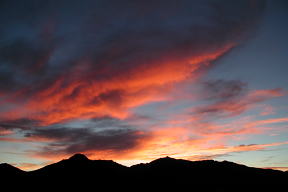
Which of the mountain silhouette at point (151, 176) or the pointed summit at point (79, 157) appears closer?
the mountain silhouette at point (151, 176)

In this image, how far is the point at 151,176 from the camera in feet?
277

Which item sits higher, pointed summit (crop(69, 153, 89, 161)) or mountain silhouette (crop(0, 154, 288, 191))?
pointed summit (crop(69, 153, 89, 161))

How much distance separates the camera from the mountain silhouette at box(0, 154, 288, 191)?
240ft

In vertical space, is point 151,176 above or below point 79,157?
below

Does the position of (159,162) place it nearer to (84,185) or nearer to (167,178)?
(167,178)

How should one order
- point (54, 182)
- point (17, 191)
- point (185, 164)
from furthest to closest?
1. point (185, 164)
2. point (54, 182)
3. point (17, 191)

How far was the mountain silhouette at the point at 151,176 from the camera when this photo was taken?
73.2 m

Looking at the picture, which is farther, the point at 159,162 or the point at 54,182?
the point at 159,162

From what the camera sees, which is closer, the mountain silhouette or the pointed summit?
the mountain silhouette

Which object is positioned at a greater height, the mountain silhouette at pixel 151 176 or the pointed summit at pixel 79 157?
the pointed summit at pixel 79 157

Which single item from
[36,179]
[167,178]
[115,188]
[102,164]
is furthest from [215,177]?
[36,179]

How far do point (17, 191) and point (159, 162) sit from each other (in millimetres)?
54305

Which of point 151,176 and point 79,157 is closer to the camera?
point 151,176

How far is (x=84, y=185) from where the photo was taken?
71750 millimetres
